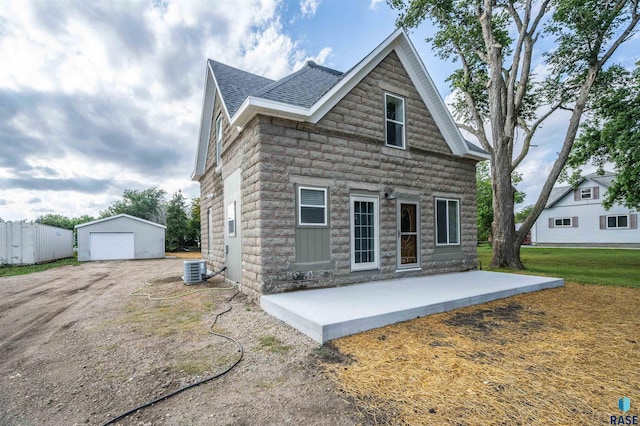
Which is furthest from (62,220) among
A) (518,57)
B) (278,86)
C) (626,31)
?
(626,31)

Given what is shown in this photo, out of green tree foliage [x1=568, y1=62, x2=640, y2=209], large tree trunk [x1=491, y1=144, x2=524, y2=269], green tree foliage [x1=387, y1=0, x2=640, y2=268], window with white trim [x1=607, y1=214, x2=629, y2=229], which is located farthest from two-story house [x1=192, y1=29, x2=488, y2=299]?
window with white trim [x1=607, y1=214, x2=629, y2=229]

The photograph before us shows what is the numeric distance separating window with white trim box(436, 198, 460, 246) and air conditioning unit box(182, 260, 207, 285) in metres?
7.11

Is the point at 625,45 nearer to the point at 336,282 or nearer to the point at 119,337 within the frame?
the point at 336,282

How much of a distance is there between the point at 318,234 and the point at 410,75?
538cm

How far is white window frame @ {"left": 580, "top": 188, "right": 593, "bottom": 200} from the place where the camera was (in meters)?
24.8

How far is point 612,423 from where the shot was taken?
2107 millimetres

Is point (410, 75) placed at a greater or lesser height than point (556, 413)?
greater

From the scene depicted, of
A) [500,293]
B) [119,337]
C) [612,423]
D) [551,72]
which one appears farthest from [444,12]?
[119,337]

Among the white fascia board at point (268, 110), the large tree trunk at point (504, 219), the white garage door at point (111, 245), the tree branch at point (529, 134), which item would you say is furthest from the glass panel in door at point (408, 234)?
the white garage door at point (111, 245)

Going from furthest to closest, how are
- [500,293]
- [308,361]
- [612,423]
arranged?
[500,293] → [308,361] → [612,423]

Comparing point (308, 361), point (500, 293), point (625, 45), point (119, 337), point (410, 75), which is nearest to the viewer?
point (308, 361)

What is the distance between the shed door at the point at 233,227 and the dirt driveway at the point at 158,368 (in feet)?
5.25

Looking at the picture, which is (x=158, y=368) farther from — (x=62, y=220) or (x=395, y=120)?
(x=62, y=220)

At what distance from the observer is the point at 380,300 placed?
515 cm
